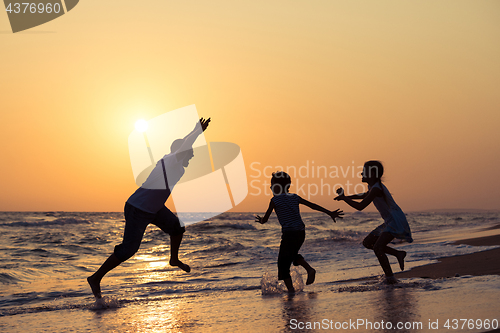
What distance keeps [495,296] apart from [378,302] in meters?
1.01

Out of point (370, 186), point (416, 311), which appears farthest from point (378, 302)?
point (370, 186)

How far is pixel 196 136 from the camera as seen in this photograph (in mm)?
4816

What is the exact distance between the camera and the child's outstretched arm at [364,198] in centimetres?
505

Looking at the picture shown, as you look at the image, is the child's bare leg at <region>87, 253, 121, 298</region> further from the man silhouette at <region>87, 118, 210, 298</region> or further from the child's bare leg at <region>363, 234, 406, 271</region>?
the child's bare leg at <region>363, 234, 406, 271</region>

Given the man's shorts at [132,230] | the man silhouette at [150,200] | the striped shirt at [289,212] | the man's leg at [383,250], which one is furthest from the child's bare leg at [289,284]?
the man's shorts at [132,230]

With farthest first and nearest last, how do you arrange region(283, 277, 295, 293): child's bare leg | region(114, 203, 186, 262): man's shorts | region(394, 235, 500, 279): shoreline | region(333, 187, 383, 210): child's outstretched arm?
region(394, 235, 500, 279): shoreline
region(283, 277, 295, 293): child's bare leg
region(333, 187, 383, 210): child's outstretched arm
region(114, 203, 186, 262): man's shorts

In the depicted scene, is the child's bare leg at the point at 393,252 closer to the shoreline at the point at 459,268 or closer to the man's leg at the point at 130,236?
the shoreline at the point at 459,268

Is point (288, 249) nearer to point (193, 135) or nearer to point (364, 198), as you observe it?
point (364, 198)

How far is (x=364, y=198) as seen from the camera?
526 centimetres

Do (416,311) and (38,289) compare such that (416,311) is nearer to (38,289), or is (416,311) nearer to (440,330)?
(440,330)

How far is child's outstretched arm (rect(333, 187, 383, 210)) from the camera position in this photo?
5047 mm

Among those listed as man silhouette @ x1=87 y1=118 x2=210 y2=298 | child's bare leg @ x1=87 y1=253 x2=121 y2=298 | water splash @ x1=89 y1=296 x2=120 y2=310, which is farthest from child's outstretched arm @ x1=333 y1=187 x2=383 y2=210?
water splash @ x1=89 y1=296 x2=120 y2=310

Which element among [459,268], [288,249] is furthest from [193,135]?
[459,268]

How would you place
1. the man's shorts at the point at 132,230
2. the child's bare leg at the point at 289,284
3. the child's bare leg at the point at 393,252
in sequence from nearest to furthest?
the man's shorts at the point at 132,230 → the child's bare leg at the point at 289,284 → the child's bare leg at the point at 393,252
